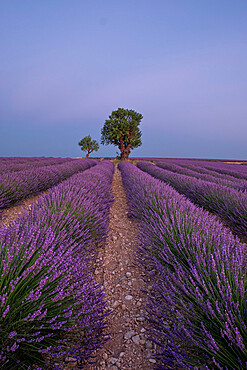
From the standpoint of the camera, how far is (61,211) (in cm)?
206

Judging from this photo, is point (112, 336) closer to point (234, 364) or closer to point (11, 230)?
point (234, 364)

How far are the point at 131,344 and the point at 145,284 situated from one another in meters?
0.64

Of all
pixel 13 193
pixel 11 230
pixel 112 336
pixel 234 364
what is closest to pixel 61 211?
pixel 11 230

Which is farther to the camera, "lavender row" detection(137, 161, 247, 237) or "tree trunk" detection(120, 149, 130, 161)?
"tree trunk" detection(120, 149, 130, 161)

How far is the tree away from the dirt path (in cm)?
2171

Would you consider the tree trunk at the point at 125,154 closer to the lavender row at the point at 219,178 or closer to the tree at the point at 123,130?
the tree at the point at 123,130

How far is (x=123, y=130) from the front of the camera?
23.8 m

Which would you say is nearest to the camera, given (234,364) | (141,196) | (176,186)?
(234,364)

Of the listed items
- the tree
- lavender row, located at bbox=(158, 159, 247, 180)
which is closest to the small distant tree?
the tree

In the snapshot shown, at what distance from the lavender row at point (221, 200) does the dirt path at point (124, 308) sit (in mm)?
1832

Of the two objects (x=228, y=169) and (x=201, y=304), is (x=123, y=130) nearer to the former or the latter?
(x=228, y=169)

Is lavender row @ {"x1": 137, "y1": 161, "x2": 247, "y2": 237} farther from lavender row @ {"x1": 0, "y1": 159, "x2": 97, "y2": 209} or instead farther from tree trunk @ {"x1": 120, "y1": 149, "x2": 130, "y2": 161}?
tree trunk @ {"x1": 120, "y1": 149, "x2": 130, "y2": 161}

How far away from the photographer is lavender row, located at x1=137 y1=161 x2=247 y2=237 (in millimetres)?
3258

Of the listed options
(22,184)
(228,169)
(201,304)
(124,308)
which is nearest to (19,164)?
(22,184)
